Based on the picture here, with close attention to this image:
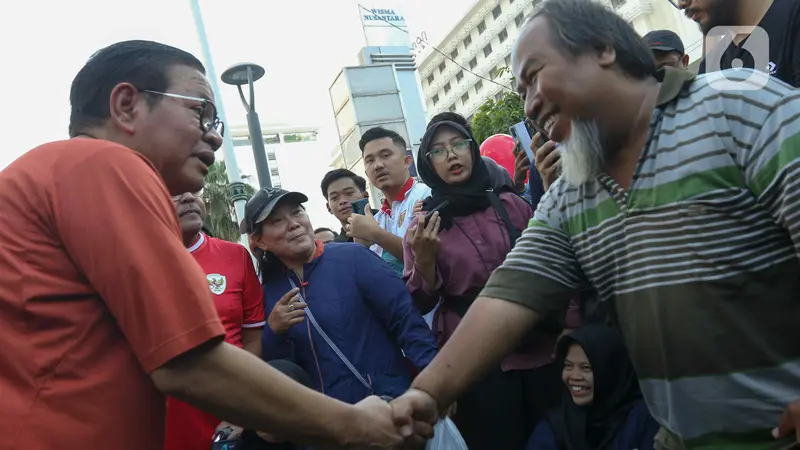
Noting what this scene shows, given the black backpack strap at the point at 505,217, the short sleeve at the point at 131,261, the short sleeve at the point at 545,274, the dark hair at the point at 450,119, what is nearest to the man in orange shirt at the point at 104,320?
the short sleeve at the point at 131,261

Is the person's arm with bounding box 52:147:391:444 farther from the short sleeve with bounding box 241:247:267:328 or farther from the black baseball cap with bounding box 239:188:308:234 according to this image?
the black baseball cap with bounding box 239:188:308:234

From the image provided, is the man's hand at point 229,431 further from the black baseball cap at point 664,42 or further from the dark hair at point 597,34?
the black baseball cap at point 664,42

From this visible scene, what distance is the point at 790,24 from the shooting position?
2510 millimetres

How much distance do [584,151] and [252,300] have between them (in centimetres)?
226

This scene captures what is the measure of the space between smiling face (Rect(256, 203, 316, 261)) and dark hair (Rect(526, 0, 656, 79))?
83.5 inches

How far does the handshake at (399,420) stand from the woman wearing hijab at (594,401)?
1.20 meters

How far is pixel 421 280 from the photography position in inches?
140

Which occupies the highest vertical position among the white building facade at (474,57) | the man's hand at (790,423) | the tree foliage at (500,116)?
the white building facade at (474,57)

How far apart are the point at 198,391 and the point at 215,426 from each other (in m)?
1.70

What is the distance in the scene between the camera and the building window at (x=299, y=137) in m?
97.5

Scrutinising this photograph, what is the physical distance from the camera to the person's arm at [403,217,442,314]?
347 centimetres

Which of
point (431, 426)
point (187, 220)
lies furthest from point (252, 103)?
point (431, 426)

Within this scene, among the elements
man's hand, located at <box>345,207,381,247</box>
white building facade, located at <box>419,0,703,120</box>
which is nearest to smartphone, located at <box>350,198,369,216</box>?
man's hand, located at <box>345,207,381,247</box>

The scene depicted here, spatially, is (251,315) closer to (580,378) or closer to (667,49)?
(580,378)
